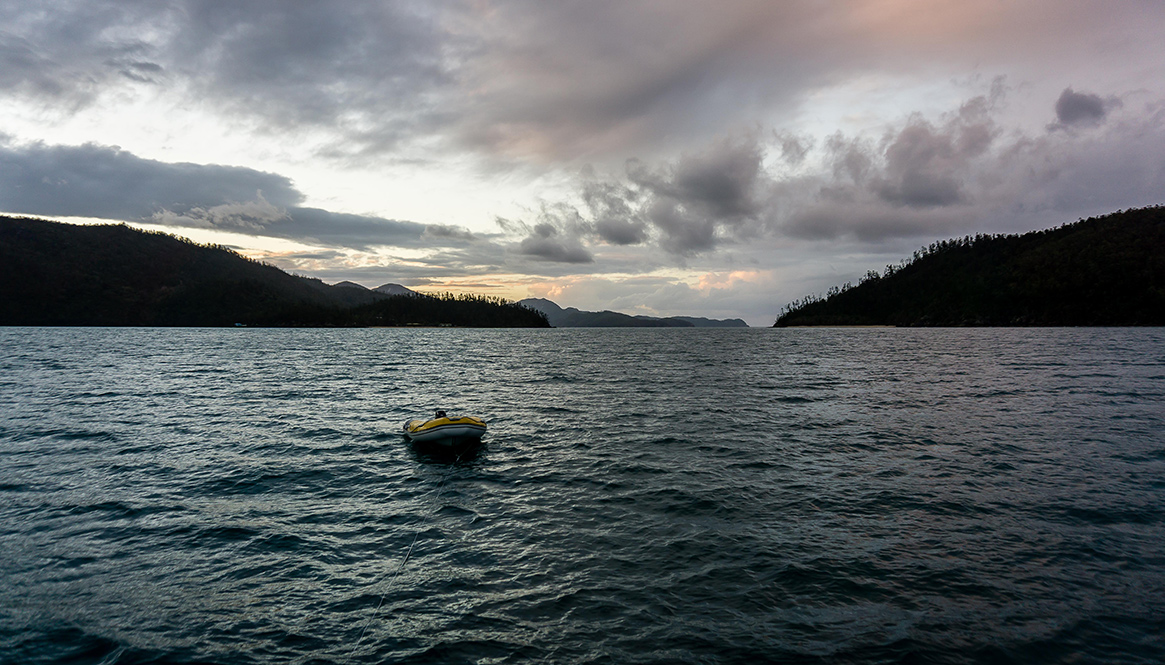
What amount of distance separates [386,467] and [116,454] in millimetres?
13122

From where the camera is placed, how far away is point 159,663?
8508mm

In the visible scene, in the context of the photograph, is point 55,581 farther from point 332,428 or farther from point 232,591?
point 332,428

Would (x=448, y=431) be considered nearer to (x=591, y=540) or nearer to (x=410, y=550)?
(x=410, y=550)

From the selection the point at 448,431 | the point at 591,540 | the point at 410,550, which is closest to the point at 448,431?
the point at 448,431

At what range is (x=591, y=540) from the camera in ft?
44.5

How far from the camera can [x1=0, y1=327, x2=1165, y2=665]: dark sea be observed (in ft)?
30.0

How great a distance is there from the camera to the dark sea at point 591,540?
9141mm

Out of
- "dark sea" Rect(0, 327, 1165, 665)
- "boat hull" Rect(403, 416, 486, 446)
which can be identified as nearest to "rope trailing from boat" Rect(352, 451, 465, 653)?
"dark sea" Rect(0, 327, 1165, 665)

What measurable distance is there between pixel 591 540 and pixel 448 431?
38.1 feet

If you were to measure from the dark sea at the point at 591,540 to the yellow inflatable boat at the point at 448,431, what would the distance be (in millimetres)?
847

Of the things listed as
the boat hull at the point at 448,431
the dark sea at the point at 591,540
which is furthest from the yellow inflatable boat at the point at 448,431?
the dark sea at the point at 591,540

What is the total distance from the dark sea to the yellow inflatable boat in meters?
0.85

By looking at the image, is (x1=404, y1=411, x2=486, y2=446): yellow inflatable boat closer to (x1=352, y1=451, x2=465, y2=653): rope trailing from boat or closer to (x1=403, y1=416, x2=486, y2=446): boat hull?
(x1=403, y1=416, x2=486, y2=446): boat hull

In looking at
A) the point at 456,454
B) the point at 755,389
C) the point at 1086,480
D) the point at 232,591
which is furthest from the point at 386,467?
the point at 755,389
